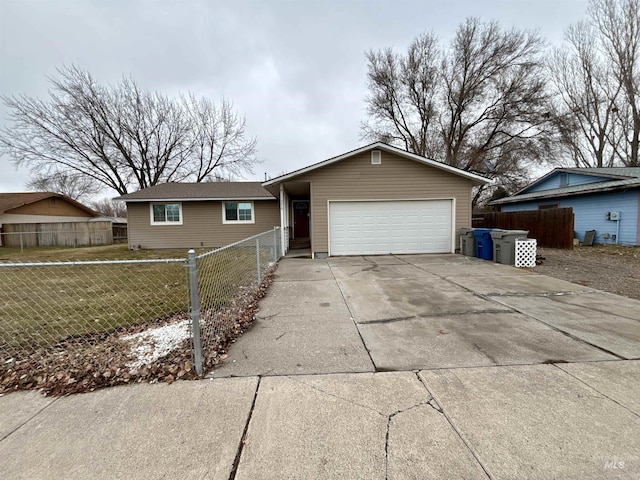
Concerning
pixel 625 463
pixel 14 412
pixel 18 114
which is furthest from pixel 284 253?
pixel 18 114

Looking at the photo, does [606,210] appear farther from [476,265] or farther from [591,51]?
[591,51]

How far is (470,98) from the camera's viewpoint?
2050 cm

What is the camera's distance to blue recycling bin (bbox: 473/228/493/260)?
9.28m

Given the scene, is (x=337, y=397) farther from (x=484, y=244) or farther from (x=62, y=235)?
(x=62, y=235)

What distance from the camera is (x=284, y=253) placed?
1121cm

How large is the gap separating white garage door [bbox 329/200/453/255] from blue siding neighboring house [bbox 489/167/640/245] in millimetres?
8468

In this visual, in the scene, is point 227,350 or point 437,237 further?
point 437,237

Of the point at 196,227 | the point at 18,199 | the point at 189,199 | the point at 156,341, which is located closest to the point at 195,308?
the point at 156,341

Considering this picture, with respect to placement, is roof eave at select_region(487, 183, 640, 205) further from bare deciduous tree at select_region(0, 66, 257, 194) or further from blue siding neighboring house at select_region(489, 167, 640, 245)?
bare deciduous tree at select_region(0, 66, 257, 194)

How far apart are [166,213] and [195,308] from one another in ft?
47.1

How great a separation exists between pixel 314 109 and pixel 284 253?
12.5 metres

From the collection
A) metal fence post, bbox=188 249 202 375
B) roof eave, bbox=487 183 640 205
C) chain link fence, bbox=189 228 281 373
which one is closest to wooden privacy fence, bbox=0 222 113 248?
chain link fence, bbox=189 228 281 373

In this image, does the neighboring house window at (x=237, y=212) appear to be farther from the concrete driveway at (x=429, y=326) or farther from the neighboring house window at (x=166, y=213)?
the concrete driveway at (x=429, y=326)

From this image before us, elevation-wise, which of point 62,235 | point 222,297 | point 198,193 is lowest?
point 222,297
